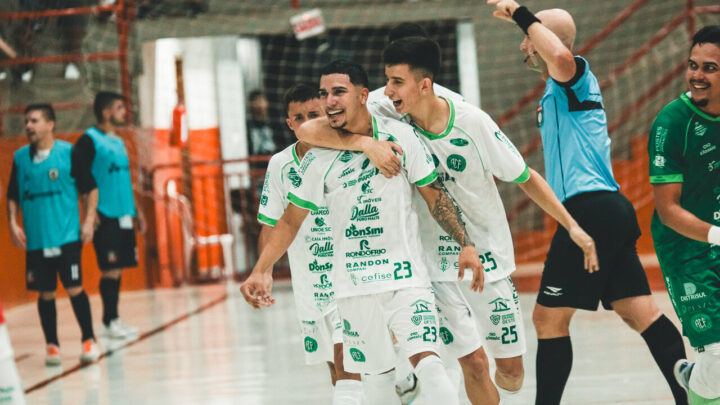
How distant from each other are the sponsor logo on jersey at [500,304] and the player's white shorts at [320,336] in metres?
0.89

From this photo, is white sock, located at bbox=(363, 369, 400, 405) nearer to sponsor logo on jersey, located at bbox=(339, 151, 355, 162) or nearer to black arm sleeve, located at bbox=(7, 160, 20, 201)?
sponsor logo on jersey, located at bbox=(339, 151, 355, 162)

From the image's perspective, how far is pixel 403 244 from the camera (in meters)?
3.78

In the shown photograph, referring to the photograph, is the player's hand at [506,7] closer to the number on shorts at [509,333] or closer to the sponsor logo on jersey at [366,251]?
the sponsor logo on jersey at [366,251]

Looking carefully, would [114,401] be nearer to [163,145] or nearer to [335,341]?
[335,341]

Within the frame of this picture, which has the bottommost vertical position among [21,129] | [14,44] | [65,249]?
[65,249]

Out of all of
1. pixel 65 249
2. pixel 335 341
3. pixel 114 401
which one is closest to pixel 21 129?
pixel 65 249

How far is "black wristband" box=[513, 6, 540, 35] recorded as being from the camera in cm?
390

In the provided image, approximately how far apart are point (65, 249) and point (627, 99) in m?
8.39

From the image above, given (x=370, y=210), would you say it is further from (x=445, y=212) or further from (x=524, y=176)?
(x=524, y=176)

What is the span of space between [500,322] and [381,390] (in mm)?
1801

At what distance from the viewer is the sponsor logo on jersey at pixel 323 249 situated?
4.71 meters

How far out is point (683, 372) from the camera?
4.02 meters

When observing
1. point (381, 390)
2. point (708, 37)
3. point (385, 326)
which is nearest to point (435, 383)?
point (385, 326)

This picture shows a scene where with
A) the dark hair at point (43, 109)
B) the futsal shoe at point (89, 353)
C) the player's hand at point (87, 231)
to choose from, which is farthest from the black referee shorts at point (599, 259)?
the dark hair at point (43, 109)
